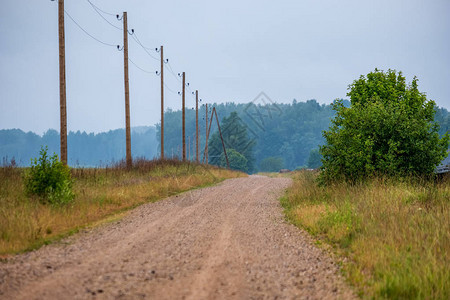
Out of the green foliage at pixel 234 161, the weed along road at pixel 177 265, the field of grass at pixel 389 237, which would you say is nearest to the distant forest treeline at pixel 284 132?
the green foliage at pixel 234 161

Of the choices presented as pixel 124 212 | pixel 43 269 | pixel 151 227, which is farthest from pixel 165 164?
pixel 43 269

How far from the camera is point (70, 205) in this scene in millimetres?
10734

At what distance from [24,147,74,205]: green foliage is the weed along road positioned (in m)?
2.36

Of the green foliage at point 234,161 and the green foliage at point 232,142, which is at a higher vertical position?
the green foliage at point 232,142

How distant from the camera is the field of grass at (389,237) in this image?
16.5ft

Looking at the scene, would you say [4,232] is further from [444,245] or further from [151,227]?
[444,245]

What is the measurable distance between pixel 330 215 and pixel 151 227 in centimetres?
481

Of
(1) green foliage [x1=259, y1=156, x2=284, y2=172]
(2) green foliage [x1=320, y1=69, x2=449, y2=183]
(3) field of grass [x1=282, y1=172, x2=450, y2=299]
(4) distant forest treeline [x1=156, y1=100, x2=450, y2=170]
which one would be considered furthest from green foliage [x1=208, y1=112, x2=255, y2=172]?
(3) field of grass [x1=282, y1=172, x2=450, y2=299]

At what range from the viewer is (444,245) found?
6422mm

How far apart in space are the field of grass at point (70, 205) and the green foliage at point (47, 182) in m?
0.31

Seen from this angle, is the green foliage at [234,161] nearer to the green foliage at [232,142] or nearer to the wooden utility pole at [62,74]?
the green foliage at [232,142]

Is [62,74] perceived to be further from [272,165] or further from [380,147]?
[272,165]

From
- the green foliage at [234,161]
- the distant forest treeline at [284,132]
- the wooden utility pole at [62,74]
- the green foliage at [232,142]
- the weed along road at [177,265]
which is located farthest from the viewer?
the distant forest treeline at [284,132]

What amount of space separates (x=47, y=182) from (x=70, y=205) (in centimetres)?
104
